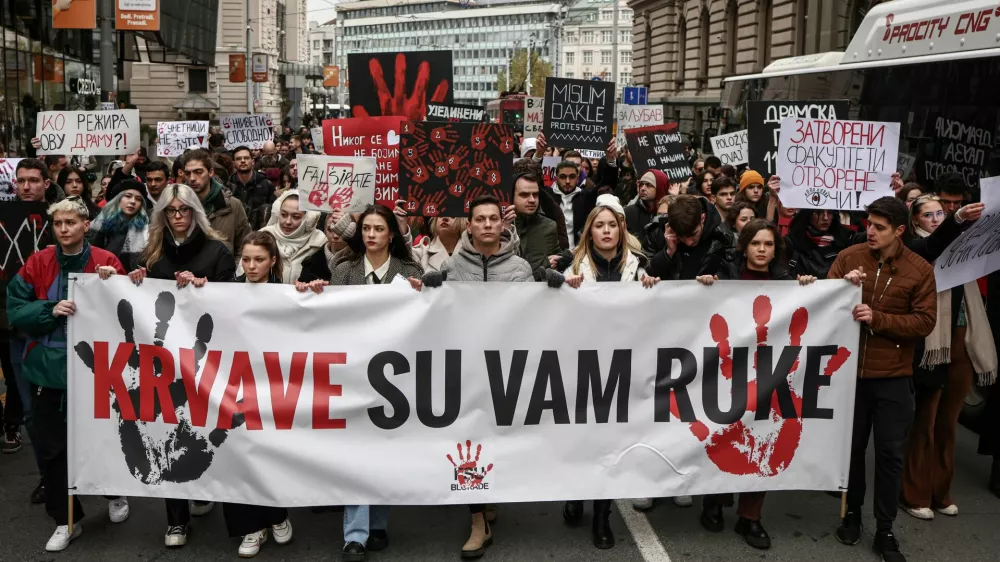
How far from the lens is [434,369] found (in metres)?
5.29

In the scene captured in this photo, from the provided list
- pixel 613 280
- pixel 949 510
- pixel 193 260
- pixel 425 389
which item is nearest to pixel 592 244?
pixel 613 280

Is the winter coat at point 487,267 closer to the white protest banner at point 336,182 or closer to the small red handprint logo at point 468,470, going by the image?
the small red handprint logo at point 468,470

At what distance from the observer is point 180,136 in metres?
13.4

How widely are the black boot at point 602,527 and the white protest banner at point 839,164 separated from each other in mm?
2659

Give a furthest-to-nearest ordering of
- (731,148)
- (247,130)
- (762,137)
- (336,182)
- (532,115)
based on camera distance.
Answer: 1. (532,115)
2. (247,130)
3. (731,148)
4. (762,137)
5. (336,182)

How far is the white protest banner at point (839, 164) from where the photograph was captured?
23.1 feet

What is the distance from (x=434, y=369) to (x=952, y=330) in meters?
2.78

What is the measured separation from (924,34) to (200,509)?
26.1ft

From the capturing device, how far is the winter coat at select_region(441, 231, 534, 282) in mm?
5559

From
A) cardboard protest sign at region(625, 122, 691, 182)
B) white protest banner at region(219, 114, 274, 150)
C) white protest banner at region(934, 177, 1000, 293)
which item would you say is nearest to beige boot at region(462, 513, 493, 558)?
white protest banner at region(934, 177, 1000, 293)

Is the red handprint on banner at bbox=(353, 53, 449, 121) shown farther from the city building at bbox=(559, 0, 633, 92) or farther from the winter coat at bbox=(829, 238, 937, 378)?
the city building at bbox=(559, 0, 633, 92)

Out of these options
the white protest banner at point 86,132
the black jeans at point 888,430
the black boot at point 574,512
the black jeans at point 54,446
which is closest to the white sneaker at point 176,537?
the black jeans at point 54,446

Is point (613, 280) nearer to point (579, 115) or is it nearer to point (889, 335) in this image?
point (889, 335)

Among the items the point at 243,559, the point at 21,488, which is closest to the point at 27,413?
the point at 21,488
